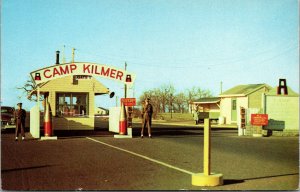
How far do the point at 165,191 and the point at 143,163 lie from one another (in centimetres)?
356

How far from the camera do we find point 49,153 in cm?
1258

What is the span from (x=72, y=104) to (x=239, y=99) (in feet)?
68.8

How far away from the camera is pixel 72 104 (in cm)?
2775

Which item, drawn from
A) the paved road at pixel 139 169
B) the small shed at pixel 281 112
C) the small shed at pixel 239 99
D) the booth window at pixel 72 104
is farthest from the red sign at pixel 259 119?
the small shed at pixel 239 99

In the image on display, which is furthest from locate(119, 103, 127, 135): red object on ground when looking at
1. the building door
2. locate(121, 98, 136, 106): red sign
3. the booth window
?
the building door

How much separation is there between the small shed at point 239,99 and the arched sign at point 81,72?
2265 cm

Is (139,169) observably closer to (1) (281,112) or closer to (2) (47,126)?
(2) (47,126)

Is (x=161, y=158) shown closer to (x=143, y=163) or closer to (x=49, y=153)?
(x=143, y=163)

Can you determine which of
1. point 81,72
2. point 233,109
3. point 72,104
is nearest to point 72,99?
point 72,104

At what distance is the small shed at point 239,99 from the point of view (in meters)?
42.3

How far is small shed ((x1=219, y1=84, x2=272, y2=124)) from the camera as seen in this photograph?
4234cm

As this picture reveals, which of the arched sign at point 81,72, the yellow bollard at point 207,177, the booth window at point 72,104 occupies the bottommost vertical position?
the yellow bollard at point 207,177

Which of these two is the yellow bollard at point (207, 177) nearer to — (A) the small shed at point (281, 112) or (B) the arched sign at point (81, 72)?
(B) the arched sign at point (81, 72)

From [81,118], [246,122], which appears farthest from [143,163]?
[81,118]
